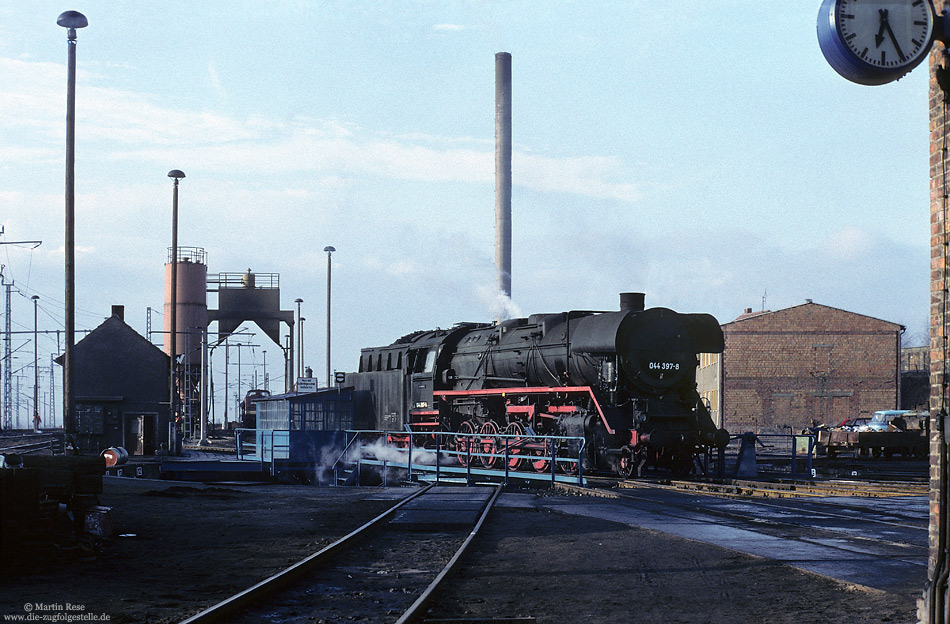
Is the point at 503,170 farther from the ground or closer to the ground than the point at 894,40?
farther from the ground

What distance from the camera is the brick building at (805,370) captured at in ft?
179

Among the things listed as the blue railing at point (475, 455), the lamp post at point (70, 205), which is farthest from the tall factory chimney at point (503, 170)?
the lamp post at point (70, 205)

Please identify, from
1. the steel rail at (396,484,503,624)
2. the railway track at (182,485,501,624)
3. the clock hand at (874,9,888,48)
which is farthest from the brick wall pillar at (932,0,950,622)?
the railway track at (182,485,501,624)

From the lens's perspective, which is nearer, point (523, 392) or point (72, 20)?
point (72, 20)

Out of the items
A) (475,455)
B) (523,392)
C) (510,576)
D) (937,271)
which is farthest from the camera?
(523,392)

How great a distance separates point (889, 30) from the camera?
6387 mm

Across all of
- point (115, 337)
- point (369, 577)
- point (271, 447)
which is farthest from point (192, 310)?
point (369, 577)

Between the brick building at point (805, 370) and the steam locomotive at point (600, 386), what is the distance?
32322 millimetres

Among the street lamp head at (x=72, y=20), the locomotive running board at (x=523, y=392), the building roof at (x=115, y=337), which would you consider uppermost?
the street lamp head at (x=72, y=20)

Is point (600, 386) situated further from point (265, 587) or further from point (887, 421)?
point (887, 421)

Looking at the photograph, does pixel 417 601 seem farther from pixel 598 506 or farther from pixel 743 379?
pixel 743 379

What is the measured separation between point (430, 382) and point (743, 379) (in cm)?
3237

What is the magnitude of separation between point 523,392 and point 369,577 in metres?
13.5

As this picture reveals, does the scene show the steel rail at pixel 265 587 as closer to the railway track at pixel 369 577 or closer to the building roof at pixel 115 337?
the railway track at pixel 369 577
